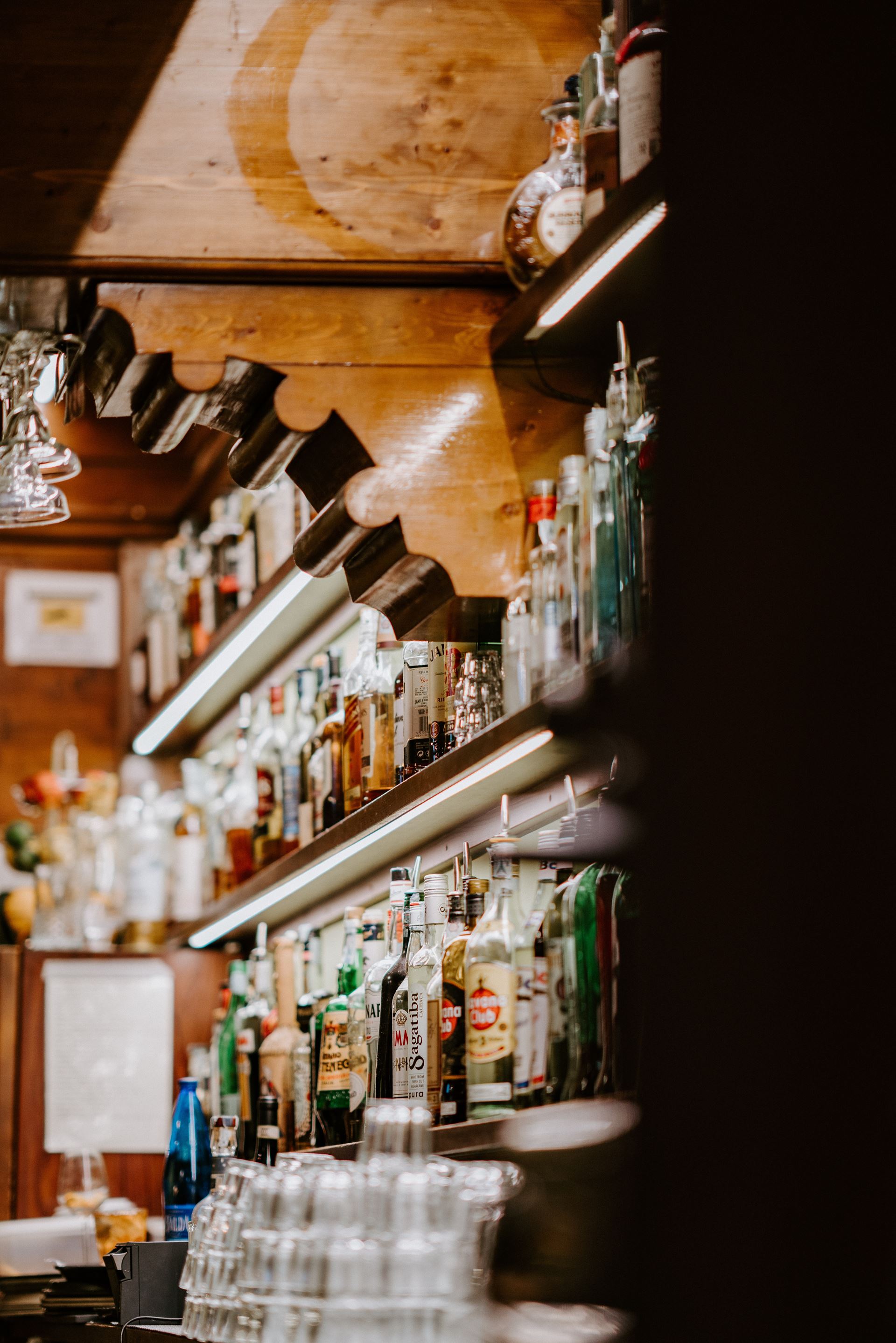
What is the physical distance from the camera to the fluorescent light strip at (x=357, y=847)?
1844mm

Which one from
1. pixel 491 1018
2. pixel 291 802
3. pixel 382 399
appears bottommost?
pixel 491 1018

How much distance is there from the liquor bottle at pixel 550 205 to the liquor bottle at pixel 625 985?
72 cm

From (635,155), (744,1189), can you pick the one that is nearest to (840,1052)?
(744,1189)

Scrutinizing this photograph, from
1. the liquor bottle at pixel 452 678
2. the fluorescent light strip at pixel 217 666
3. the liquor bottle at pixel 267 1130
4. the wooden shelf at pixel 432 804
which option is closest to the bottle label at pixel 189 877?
the fluorescent light strip at pixel 217 666

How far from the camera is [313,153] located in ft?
6.35

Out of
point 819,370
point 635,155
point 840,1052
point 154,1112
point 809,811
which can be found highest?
point 635,155

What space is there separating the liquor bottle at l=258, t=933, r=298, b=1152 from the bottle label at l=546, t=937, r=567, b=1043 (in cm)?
→ 137

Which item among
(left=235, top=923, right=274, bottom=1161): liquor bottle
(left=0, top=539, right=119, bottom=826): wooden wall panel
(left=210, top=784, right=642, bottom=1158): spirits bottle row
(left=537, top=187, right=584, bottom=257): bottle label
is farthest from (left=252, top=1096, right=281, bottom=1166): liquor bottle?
(left=0, top=539, right=119, bottom=826): wooden wall panel

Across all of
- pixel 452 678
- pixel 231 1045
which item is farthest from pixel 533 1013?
pixel 231 1045

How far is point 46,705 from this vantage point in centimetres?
527

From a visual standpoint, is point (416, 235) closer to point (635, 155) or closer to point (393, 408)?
point (393, 408)

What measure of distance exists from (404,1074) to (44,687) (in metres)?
3.36

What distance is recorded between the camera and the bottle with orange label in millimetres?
1770

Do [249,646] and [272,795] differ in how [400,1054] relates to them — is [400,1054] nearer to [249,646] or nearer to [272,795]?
[272,795]
